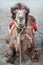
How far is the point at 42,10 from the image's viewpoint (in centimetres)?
272

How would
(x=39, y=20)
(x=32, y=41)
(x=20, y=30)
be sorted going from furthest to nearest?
(x=39, y=20) < (x=32, y=41) < (x=20, y=30)

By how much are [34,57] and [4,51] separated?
220 mm

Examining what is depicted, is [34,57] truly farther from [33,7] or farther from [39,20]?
[33,7]

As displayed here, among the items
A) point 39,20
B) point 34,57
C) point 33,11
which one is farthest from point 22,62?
point 33,11

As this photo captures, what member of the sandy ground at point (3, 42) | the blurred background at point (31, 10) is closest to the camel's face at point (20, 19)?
the sandy ground at point (3, 42)

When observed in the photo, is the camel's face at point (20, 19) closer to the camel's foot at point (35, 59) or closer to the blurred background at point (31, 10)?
the camel's foot at point (35, 59)

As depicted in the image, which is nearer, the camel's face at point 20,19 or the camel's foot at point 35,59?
the camel's face at point 20,19

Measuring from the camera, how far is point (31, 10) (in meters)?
2.67

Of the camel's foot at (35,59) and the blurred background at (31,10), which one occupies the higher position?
the blurred background at (31,10)

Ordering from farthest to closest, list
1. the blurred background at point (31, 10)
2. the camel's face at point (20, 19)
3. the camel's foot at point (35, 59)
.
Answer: the blurred background at point (31, 10), the camel's foot at point (35, 59), the camel's face at point (20, 19)

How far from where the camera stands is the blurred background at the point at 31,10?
85.0 inches

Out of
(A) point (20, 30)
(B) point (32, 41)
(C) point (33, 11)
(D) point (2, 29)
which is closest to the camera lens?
(A) point (20, 30)

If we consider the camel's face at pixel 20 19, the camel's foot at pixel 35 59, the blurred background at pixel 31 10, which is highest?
the camel's face at pixel 20 19

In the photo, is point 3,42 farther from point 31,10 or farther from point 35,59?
point 31,10
